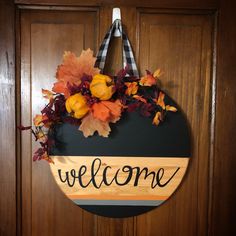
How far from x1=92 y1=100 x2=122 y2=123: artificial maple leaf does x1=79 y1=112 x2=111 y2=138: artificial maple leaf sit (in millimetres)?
21

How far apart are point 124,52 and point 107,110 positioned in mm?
192

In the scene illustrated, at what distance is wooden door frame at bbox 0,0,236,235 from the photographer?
0.83 meters

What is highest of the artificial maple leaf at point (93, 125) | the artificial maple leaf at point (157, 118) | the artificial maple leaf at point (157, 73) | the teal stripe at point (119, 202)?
the artificial maple leaf at point (157, 73)

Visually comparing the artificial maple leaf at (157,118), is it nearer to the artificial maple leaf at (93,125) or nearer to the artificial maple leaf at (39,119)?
the artificial maple leaf at (93,125)

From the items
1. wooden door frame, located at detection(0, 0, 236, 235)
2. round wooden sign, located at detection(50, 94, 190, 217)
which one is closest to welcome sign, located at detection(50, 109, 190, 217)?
round wooden sign, located at detection(50, 94, 190, 217)

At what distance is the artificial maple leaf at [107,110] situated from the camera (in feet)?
2.50

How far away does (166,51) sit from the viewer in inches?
33.8

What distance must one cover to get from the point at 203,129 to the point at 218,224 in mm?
295

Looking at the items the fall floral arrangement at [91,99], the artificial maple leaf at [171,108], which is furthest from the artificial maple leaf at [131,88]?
the artificial maple leaf at [171,108]

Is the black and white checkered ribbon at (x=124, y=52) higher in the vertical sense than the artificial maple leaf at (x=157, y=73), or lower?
higher

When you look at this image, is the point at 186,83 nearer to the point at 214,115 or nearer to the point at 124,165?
the point at 214,115

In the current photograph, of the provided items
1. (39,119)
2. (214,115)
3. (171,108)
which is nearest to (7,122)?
(39,119)

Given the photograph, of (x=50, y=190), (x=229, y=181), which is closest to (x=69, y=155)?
(x=50, y=190)

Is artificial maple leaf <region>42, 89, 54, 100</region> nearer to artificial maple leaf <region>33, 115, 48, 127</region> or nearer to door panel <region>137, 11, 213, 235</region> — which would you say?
artificial maple leaf <region>33, 115, 48, 127</region>
